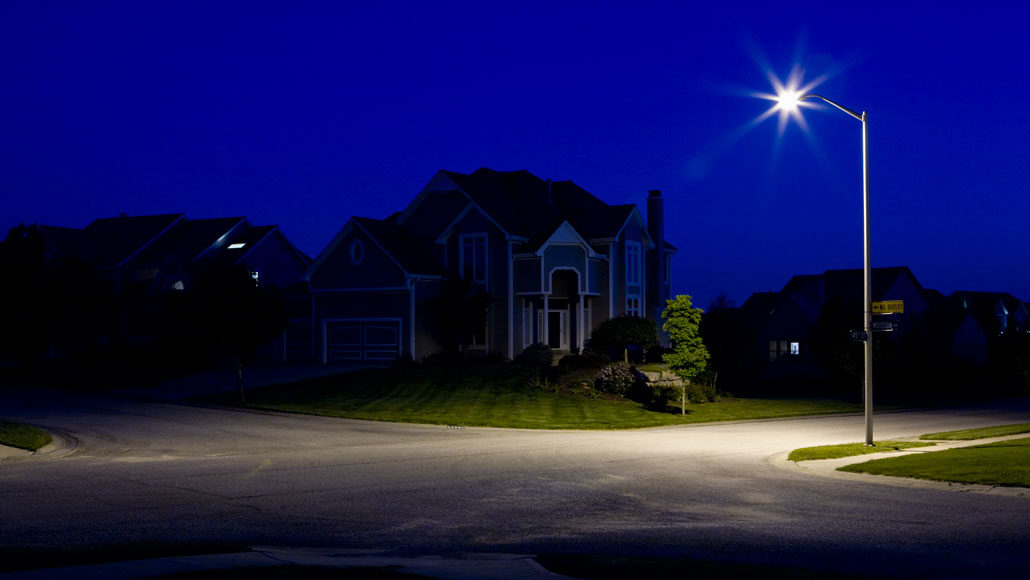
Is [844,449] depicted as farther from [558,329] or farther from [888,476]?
[558,329]

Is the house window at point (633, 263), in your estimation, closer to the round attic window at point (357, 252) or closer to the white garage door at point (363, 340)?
the white garage door at point (363, 340)

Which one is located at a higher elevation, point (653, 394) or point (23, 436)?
point (653, 394)

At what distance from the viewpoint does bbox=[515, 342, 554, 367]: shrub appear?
45312 mm

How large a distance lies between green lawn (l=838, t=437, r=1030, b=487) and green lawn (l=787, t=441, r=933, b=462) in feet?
4.09

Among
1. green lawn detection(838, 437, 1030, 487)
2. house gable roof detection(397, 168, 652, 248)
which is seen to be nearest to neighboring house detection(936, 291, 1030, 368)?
house gable roof detection(397, 168, 652, 248)

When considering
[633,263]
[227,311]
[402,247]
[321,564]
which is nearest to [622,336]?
[633,263]

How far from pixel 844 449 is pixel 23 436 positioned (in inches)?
727

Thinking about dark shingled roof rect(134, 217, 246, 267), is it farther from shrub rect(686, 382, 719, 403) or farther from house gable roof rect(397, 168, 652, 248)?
shrub rect(686, 382, 719, 403)

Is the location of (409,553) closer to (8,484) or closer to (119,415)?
(8,484)

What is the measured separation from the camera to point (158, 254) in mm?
59812

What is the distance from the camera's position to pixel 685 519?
12227mm

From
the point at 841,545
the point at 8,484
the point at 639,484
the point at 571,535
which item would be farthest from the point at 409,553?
the point at 8,484

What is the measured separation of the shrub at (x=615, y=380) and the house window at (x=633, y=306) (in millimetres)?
10092

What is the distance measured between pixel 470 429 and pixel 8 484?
1401cm
